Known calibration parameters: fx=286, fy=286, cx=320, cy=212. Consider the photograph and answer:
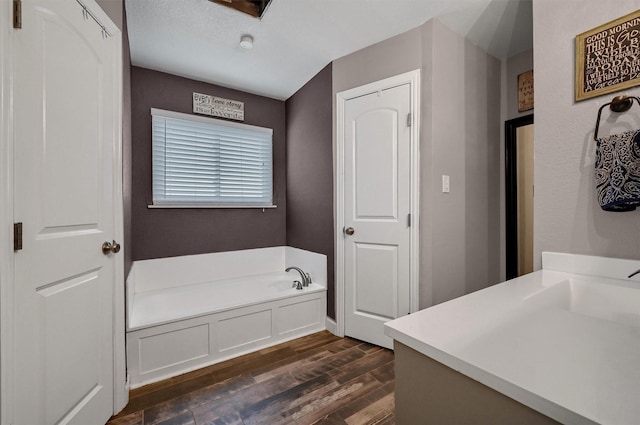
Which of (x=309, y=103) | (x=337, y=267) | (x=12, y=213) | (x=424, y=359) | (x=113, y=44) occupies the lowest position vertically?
(x=337, y=267)

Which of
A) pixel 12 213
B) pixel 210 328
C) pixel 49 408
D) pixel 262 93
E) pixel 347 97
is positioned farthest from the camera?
pixel 262 93

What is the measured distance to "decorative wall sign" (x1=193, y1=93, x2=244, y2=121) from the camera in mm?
2834

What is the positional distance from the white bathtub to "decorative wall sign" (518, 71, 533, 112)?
210 centimetres

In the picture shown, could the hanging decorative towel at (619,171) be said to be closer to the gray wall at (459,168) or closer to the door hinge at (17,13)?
the gray wall at (459,168)

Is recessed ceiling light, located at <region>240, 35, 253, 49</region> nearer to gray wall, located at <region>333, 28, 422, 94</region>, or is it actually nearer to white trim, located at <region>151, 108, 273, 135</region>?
gray wall, located at <region>333, 28, 422, 94</region>

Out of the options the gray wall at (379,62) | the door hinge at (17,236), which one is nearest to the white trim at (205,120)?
the gray wall at (379,62)

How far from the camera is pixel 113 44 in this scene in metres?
1.54

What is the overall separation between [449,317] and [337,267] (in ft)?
5.75

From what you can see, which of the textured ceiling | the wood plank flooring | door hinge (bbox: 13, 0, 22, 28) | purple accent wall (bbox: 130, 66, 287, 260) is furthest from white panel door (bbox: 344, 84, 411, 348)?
door hinge (bbox: 13, 0, 22, 28)

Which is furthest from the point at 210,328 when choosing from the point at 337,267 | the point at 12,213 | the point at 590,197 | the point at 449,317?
the point at 590,197

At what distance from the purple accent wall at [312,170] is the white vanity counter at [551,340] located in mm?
1702

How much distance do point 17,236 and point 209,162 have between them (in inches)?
79.6

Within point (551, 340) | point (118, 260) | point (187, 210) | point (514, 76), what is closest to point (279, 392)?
point (118, 260)

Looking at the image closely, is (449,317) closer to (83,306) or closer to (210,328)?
(83,306)
